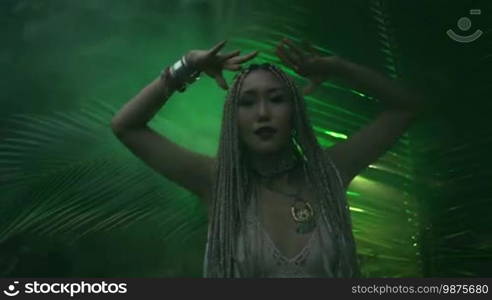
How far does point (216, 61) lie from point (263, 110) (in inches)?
6.0

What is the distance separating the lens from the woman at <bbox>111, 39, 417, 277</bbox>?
5.47ft

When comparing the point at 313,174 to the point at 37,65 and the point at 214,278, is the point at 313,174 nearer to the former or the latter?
the point at 214,278

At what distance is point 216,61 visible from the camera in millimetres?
1699

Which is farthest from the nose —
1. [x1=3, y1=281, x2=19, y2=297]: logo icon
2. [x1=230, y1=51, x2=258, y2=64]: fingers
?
[x1=3, y1=281, x2=19, y2=297]: logo icon

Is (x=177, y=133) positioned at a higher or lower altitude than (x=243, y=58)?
lower

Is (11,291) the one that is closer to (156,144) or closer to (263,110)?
(156,144)

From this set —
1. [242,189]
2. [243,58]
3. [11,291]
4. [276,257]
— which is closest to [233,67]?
[243,58]

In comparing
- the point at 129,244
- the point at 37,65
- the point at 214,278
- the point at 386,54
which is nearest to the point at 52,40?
the point at 37,65

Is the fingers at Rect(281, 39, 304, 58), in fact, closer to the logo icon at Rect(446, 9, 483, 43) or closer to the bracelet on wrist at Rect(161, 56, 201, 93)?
the bracelet on wrist at Rect(161, 56, 201, 93)

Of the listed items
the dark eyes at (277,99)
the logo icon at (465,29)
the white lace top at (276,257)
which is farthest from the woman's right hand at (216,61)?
the logo icon at (465,29)

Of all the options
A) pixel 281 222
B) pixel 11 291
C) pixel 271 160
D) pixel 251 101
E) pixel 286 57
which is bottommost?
pixel 11 291

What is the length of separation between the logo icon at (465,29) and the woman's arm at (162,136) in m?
0.47

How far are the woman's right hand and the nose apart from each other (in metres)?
0.09

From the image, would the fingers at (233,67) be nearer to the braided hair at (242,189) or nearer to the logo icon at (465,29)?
the braided hair at (242,189)
